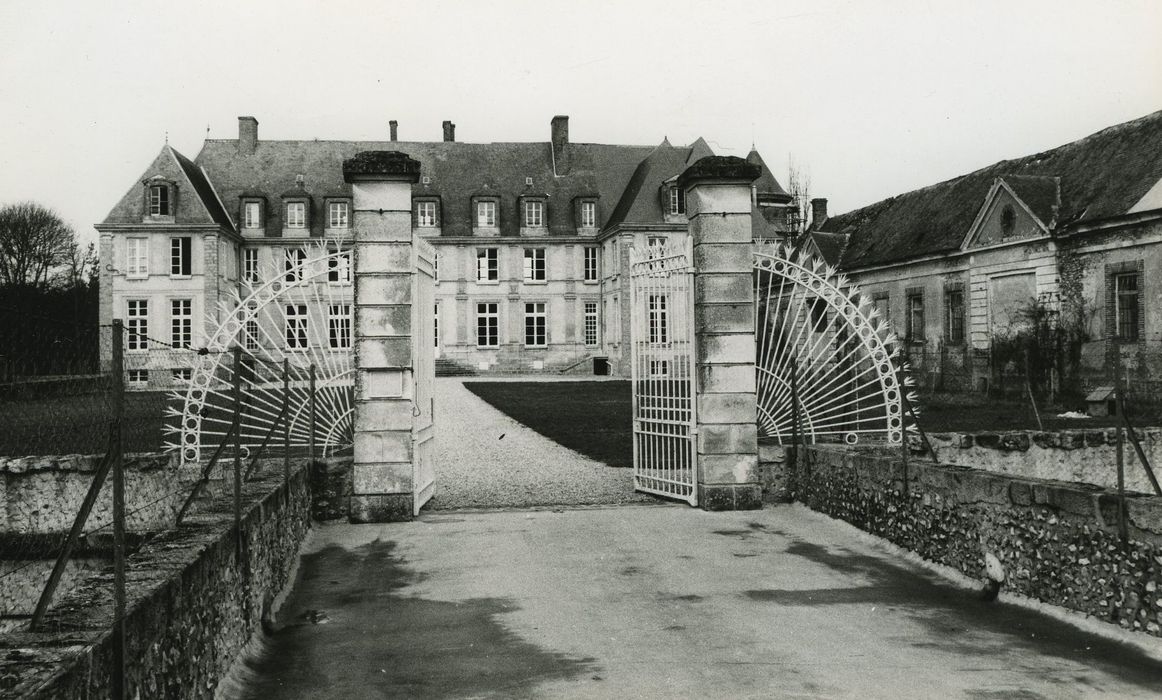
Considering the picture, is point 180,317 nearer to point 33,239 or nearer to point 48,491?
point 33,239

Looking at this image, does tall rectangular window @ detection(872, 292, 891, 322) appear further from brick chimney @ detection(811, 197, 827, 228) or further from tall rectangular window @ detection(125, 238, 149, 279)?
tall rectangular window @ detection(125, 238, 149, 279)

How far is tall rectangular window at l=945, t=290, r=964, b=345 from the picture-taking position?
24266 millimetres

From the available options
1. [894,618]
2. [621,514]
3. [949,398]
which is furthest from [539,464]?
[949,398]

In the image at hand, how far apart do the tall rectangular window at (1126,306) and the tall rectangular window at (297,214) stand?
29095 mm

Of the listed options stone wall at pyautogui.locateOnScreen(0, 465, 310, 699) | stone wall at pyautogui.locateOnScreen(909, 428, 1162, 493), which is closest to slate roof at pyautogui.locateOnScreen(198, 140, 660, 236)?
stone wall at pyautogui.locateOnScreen(909, 428, 1162, 493)

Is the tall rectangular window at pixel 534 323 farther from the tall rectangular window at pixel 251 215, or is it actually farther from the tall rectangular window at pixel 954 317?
the tall rectangular window at pixel 954 317

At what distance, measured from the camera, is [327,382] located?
8.23 metres

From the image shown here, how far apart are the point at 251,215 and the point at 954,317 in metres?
26.7

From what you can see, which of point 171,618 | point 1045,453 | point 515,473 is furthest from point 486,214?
point 171,618

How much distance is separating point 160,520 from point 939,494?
721cm

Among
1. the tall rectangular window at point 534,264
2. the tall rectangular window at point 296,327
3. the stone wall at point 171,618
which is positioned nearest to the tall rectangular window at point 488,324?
the tall rectangular window at point 534,264

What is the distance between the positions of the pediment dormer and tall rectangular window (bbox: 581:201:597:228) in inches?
718

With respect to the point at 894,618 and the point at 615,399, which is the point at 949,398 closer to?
the point at 615,399

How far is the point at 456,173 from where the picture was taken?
40.0 metres
